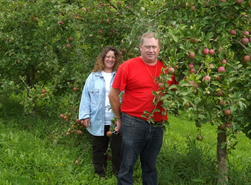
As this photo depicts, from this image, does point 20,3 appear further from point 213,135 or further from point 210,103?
point 213,135

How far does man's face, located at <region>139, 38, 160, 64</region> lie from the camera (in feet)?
8.99

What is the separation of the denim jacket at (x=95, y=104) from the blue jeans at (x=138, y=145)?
0.80 meters

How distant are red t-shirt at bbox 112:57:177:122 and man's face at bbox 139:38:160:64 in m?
0.09

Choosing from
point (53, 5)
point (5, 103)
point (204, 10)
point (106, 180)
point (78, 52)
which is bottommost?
point (106, 180)

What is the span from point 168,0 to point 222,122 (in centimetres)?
138

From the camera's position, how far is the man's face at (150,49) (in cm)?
274

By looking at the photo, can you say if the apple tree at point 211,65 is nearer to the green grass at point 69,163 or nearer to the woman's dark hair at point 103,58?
the green grass at point 69,163

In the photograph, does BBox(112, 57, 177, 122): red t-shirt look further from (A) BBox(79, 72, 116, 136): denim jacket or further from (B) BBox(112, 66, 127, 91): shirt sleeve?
(A) BBox(79, 72, 116, 136): denim jacket

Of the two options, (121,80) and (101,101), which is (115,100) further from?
(101,101)

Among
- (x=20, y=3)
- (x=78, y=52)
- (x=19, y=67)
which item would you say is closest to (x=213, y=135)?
(x=78, y=52)

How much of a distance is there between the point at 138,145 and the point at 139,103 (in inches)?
16.0

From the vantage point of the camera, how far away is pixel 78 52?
461 cm

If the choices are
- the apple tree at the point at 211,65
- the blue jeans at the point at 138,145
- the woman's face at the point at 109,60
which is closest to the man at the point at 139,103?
the blue jeans at the point at 138,145

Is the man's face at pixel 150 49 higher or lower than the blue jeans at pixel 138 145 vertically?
higher
